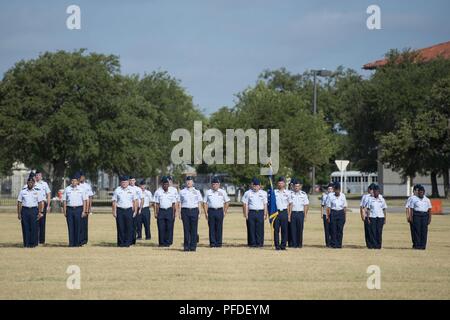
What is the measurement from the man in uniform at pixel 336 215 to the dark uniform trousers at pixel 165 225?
446cm

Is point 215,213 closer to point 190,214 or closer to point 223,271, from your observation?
point 190,214

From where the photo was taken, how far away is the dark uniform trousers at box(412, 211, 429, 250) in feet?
86.2

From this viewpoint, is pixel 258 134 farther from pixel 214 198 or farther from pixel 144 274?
pixel 144 274

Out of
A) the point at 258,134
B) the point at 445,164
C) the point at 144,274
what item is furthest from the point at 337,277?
the point at 445,164

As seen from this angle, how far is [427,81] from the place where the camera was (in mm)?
83875

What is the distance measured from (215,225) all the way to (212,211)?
1.32 feet

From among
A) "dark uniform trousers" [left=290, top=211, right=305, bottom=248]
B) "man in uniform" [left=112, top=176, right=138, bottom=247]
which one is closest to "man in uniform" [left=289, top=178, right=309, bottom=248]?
"dark uniform trousers" [left=290, top=211, right=305, bottom=248]

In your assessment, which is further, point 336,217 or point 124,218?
point 336,217

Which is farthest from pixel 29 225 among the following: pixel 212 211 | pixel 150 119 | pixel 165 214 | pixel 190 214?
pixel 150 119

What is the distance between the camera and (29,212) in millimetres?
25734

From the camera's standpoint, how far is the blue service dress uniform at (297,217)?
2672 centimetres

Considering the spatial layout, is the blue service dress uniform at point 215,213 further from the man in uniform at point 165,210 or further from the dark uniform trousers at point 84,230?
the dark uniform trousers at point 84,230

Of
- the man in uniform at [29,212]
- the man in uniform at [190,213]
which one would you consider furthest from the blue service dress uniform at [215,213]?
the man in uniform at [29,212]
